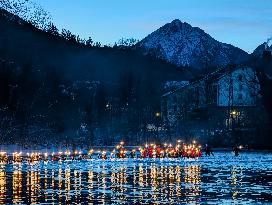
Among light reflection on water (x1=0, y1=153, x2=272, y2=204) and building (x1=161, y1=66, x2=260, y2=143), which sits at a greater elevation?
building (x1=161, y1=66, x2=260, y2=143)

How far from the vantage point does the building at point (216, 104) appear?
110 meters

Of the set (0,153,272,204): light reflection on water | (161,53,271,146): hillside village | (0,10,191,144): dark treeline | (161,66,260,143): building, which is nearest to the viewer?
(0,153,272,204): light reflection on water

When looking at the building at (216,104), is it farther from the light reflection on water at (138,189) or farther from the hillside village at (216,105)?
the light reflection on water at (138,189)

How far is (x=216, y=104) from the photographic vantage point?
388ft

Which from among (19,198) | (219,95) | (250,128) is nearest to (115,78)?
(219,95)

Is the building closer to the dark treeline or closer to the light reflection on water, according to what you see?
the dark treeline

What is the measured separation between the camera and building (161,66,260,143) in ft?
359

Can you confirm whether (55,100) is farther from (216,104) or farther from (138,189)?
(138,189)

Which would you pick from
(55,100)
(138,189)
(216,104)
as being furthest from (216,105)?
(138,189)

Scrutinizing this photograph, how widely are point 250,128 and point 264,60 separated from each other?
28007 millimetres

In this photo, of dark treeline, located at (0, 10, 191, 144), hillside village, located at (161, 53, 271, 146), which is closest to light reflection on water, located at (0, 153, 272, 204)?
dark treeline, located at (0, 10, 191, 144)

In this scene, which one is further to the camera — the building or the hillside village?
the building

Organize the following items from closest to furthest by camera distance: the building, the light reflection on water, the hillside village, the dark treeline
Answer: the light reflection on water
the dark treeline
the hillside village
the building

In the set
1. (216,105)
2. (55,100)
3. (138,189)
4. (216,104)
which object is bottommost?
(138,189)
